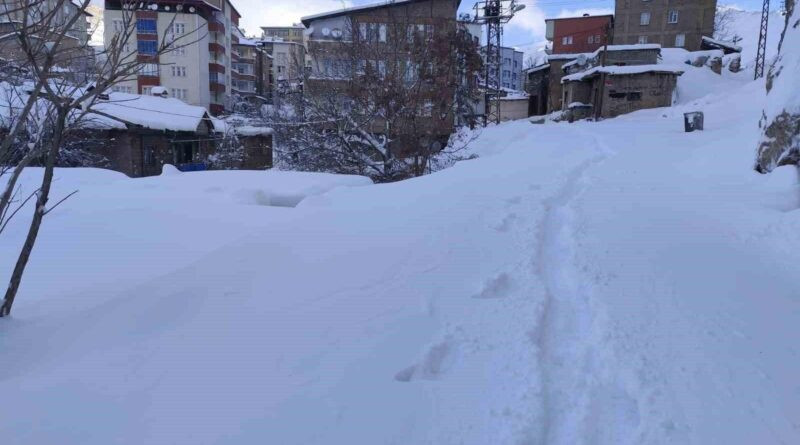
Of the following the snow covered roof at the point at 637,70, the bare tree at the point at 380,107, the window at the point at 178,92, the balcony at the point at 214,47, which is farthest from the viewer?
the balcony at the point at 214,47

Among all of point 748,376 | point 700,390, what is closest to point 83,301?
point 700,390

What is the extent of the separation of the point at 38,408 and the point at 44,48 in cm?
227

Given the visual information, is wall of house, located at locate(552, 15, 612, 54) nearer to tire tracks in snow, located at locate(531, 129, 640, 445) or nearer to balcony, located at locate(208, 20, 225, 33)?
balcony, located at locate(208, 20, 225, 33)

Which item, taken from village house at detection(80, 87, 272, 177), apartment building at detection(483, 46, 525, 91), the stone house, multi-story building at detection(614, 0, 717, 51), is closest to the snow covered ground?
village house at detection(80, 87, 272, 177)

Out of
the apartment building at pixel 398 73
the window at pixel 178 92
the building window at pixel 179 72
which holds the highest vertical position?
the building window at pixel 179 72

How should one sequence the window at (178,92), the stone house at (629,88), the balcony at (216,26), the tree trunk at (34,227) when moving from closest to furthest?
the tree trunk at (34,227)
the stone house at (629,88)
the window at (178,92)
the balcony at (216,26)

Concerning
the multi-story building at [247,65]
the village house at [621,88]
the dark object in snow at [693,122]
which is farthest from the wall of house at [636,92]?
the multi-story building at [247,65]

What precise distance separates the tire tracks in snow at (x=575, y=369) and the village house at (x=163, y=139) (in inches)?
896

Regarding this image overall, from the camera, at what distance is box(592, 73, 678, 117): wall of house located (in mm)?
32844

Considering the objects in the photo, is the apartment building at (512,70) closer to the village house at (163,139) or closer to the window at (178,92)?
the window at (178,92)

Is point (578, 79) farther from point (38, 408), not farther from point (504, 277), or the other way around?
point (38, 408)

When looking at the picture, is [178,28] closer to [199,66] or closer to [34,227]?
[199,66]

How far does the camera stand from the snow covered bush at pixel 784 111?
6.66 meters

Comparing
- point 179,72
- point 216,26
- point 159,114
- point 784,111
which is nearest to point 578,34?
point 216,26
